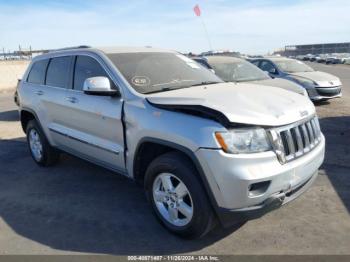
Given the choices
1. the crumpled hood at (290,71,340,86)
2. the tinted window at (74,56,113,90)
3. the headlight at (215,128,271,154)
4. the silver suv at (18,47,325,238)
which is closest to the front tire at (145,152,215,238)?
the silver suv at (18,47,325,238)

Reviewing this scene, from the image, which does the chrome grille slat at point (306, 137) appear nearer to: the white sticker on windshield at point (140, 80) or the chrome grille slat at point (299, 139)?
the chrome grille slat at point (299, 139)

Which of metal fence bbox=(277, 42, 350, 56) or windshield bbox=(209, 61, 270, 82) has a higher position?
windshield bbox=(209, 61, 270, 82)

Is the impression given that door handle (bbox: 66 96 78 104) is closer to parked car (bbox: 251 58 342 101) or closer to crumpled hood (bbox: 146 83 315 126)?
crumpled hood (bbox: 146 83 315 126)

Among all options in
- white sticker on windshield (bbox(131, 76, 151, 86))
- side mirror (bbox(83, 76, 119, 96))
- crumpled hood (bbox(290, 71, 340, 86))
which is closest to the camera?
side mirror (bbox(83, 76, 119, 96))

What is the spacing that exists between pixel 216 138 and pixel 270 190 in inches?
25.5

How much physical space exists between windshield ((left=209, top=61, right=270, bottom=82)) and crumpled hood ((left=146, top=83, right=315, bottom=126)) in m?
4.90

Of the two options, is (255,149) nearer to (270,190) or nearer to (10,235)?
(270,190)

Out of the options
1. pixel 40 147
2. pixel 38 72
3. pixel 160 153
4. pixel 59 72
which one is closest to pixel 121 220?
pixel 160 153

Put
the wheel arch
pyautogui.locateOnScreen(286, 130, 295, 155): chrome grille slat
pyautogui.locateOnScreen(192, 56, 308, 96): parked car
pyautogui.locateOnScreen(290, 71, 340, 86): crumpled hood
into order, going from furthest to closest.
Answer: pyautogui.locateOnScreen(290, 71, 340, 86): crumpled hood < pyautogui.locateOnScreen(192, 56, 308, 96): parked car < pyautogui.locateOnScreen(286, 130, 295, 155): chrome grille slat < the wheel arch

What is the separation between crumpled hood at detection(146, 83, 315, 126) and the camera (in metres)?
3.41

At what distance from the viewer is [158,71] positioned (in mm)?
4742

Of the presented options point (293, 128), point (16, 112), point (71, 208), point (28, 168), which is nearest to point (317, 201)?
point (293, 128)

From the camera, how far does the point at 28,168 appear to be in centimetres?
646

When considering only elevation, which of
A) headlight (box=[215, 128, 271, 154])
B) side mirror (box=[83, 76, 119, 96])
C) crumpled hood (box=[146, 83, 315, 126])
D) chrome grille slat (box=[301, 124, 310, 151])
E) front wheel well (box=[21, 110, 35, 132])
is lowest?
front wheel well (box=[21, 110, 35, 132])
